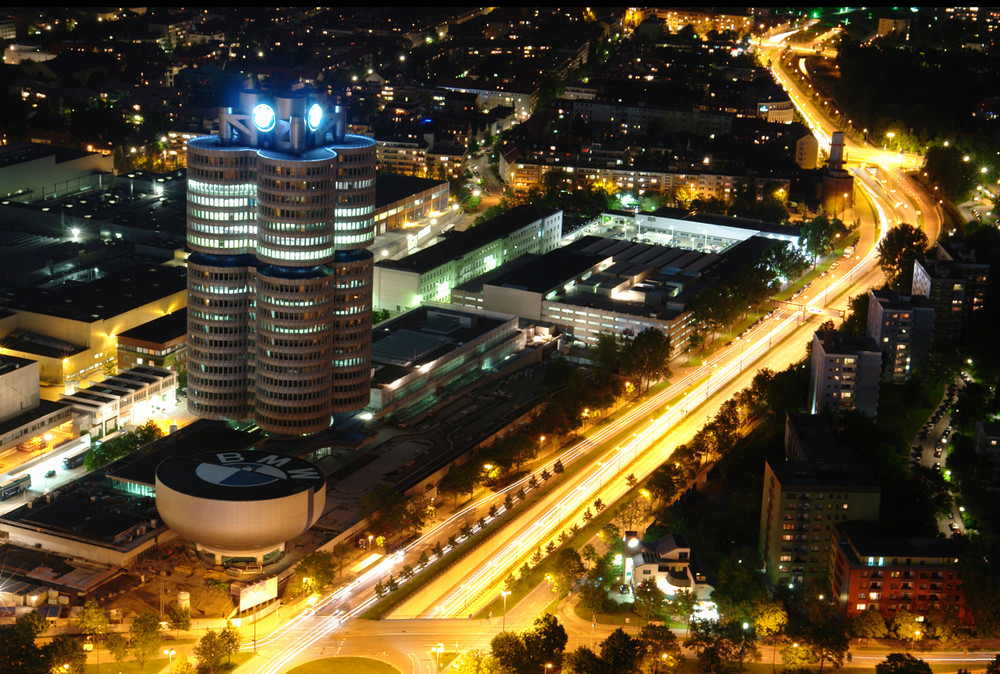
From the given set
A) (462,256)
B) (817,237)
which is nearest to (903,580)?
(462,256)

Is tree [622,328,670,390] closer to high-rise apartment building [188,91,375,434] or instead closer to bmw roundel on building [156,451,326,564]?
high-rise apartment building [188,91,375,434]

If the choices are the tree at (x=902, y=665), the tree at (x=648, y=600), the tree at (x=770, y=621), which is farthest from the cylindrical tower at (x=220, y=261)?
the tree at (x=902, y=665)

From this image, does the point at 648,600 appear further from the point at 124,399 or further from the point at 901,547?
the point at 124,399

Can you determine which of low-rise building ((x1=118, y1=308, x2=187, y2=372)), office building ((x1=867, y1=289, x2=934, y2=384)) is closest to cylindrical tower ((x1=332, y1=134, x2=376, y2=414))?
low-rise building ((x1=118, y1=308, x2=187, y2=372))

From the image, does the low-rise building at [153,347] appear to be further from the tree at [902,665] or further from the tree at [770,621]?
the tree at [902,665]

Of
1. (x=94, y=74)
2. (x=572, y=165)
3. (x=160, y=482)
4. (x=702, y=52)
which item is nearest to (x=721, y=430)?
(x=160, y=482)

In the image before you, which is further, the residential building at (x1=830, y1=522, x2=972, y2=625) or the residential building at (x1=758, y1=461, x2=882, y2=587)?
the residential building at (x1=758, y1=461, x2=882, y2=587)

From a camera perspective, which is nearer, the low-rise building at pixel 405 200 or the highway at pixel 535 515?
the highway at pixel 535 515
